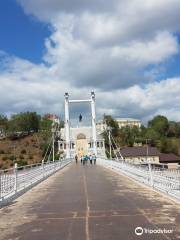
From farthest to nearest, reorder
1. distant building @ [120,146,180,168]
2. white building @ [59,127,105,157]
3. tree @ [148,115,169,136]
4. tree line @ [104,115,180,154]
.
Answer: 1. tree @ [148,115,169,136]
2. tree line @ [104,115,180,154]
3. white building @ [59,127,105,157]
4. distant building @ [120,146,180,168]

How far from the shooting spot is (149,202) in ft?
44.7

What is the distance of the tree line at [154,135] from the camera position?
127625mm

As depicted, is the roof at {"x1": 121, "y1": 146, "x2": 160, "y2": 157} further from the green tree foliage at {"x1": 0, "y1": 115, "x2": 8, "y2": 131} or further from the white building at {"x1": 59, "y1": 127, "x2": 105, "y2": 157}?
the green tree foliage at {"x1": 0, "y1": 115, "x2": 8, "y2": 131}

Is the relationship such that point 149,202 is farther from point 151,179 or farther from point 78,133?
point 78,133

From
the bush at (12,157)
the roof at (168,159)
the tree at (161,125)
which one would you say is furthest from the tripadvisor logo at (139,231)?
the tree at (161,125)

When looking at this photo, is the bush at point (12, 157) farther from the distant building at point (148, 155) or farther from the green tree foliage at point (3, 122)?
the green tree foliage at point (3, 122)

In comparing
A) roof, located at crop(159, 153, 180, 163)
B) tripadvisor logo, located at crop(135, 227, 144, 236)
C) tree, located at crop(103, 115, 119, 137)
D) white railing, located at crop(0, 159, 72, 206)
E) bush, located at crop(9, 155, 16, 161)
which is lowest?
tripadvisor logo, located at crop(135, 227, 144, 236)

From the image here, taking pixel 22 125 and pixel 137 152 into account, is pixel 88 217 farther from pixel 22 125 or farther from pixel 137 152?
Result: pixel 22 125

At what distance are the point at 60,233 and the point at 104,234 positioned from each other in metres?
0.95

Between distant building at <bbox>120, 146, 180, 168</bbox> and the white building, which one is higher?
the white building

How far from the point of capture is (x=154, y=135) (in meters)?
134

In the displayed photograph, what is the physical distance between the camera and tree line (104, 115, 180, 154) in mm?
127625

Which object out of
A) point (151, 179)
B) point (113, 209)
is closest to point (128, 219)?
point (113, 209)

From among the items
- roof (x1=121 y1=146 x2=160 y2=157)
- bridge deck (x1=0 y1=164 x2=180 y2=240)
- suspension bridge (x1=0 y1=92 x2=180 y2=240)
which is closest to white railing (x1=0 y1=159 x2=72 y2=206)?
suspension bridge (x1=0 y1=92 x2=180 y2=240)
